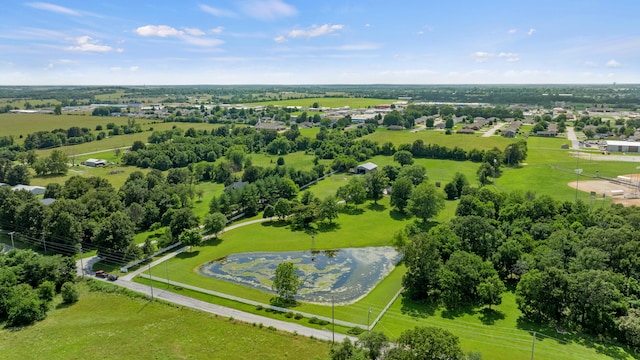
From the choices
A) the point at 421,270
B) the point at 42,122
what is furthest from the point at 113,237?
the point at 42,122

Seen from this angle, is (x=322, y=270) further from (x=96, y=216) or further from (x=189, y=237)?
(x=96, y=216)

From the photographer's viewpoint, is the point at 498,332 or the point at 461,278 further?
the point at 461,278

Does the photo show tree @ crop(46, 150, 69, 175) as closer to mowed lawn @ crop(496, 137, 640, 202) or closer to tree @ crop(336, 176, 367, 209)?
tree @ crop(336, 176, 367, 209)

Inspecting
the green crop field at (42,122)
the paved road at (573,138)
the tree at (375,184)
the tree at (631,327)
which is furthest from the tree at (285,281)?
the green crop field at (42,122)

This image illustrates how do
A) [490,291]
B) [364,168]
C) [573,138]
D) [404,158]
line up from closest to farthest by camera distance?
[490,291] → [364,168] → [404,158] → [573,138]

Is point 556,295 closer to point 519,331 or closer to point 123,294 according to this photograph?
point 519,331

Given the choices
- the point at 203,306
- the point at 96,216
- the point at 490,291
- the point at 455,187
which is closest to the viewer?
the point at 490,291
